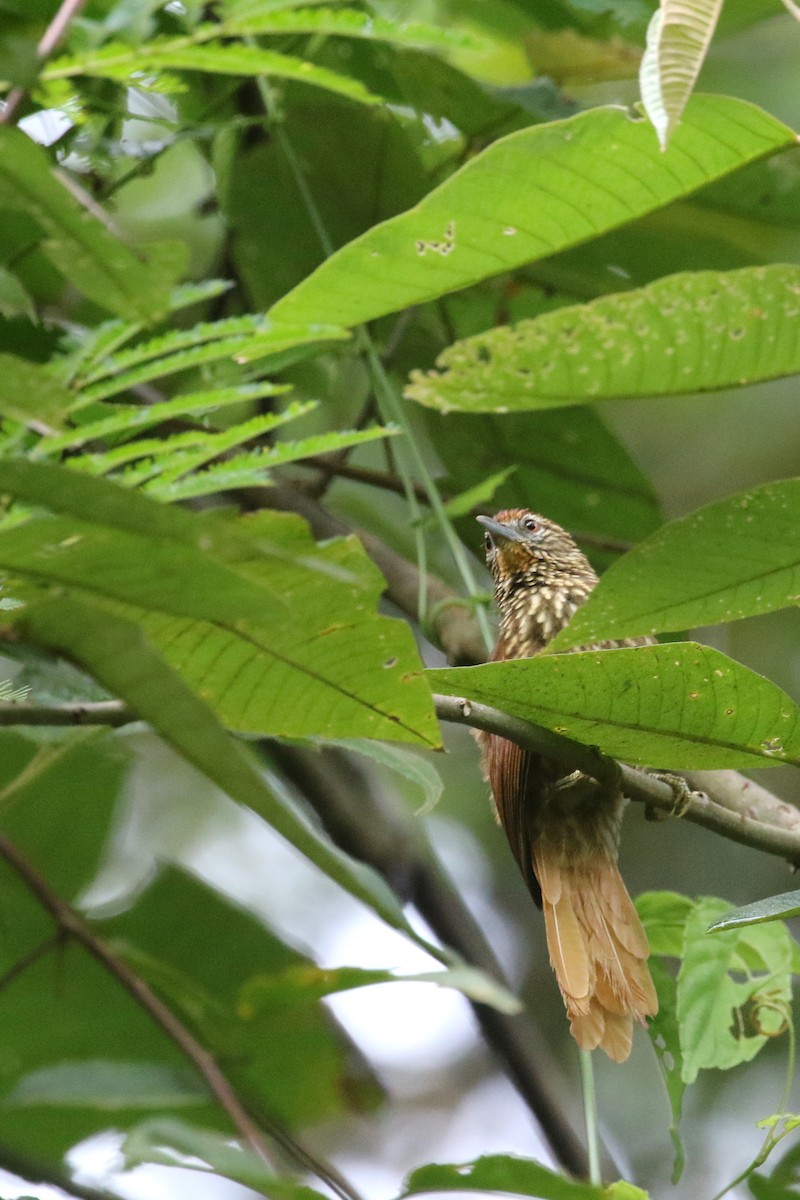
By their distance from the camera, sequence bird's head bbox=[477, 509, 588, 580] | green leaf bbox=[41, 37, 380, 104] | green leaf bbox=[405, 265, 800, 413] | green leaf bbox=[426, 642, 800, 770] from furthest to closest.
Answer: bird's head bbox=[477, 509, 588, 580], green leaf bbox=[405, 265, 800, 413], green leaf bbox=[426, 642, 800, 770], green leaf bbox=[41, 37, 380, 104]

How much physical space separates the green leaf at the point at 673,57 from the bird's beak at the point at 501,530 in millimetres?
2090

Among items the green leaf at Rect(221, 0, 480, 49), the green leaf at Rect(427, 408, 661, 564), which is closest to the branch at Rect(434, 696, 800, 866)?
the green leaf at Rect(221, 0, 480, 49)

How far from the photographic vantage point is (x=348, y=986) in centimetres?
152

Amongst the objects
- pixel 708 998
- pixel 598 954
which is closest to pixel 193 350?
pixel 708 998

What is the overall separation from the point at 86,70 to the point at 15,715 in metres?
0.68

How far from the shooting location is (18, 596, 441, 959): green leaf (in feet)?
3.43

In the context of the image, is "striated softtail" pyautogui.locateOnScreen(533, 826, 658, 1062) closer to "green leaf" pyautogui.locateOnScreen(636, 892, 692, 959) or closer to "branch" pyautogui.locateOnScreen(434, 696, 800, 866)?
"green leaf" pyautogui.locateOnScreen(636, 892, 692, 959)

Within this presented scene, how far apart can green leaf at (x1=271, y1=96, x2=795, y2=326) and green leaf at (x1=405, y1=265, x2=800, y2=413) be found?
4.4 inches

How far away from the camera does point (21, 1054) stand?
2.37 m

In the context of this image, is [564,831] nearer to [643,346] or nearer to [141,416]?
[643,346]

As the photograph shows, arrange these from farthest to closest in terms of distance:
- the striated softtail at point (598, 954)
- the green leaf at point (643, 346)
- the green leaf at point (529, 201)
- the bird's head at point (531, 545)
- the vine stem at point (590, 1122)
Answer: the bird's head at point (531, 545), the striated softtail at point (598, 954), the vine stem at point (590, 1122), the green leaf at point (643, 346), the green leaf at point (529, 201)

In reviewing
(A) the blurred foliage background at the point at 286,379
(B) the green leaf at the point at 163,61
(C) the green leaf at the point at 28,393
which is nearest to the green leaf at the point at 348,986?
(A) the blurred foliage background at the point at 286,379

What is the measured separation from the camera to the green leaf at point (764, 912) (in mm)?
1605

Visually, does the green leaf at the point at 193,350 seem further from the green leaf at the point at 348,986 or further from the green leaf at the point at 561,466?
the green leaf at the point at 561,466
